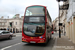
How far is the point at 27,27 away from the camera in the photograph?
11.4 m

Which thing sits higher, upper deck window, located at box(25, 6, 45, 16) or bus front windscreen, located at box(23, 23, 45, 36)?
upper deck window, located at box(25, 6, 45, 16)

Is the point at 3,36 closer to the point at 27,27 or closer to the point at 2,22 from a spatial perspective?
the point at 27,27

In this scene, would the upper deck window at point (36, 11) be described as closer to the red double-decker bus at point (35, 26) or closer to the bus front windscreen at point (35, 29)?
the red double-decker bus at point (35, 26)

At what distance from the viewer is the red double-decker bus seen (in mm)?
11094

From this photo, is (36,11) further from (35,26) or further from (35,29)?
(35,29)

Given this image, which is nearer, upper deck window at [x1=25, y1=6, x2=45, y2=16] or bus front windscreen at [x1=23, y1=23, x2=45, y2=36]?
bus front windscreen at [x1=23, y1=23, x2=45, y2=36]

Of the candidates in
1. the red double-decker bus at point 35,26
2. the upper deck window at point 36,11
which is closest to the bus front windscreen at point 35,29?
the red double-decker bus at point 35,26

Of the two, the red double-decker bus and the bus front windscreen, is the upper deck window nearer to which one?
the red double-decker bus

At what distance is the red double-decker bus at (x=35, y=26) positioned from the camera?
11094 millimetres

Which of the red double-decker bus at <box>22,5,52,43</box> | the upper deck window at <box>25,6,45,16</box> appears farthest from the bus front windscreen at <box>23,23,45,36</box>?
the upper deck window at <box>25,6,45,16</box>

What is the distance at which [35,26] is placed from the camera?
11.2 meters

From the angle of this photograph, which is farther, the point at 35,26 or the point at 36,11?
the point at 36,11

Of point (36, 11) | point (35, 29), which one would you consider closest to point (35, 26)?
point (35, 29)

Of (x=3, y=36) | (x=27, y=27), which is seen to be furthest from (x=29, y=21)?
(x=3, y=36)
